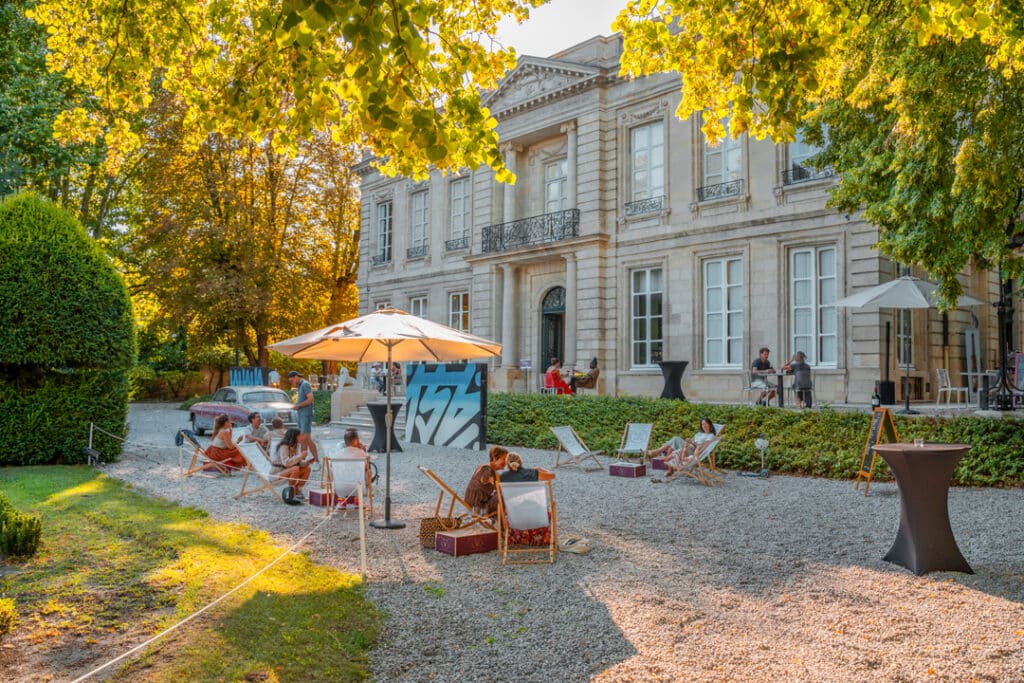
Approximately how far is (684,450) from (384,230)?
71.5 feet

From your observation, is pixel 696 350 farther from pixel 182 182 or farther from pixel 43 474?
pixel 182 182

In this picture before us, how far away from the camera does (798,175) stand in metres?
18.2

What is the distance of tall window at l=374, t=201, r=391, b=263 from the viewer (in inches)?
1219

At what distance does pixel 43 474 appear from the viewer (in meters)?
12.2

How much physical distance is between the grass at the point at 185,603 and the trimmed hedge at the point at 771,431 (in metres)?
8.07

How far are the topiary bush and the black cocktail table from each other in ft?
40.9

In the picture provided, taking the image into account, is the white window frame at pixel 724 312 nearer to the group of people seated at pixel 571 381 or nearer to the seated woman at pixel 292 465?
the group of people seated at pixel 571 381

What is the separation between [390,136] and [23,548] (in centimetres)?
491

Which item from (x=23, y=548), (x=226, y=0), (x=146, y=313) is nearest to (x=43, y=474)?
(x=23, y=548)

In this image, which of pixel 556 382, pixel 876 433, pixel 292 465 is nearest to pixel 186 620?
pixel 292 465

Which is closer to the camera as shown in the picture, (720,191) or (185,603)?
(185,603)

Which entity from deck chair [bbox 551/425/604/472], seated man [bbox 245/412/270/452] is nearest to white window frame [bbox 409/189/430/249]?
seated man [bbox 245/412/270/452]

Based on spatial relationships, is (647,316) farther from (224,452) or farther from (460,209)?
(224,452)

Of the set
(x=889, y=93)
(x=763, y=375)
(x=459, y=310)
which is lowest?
(x=763, y=375)
